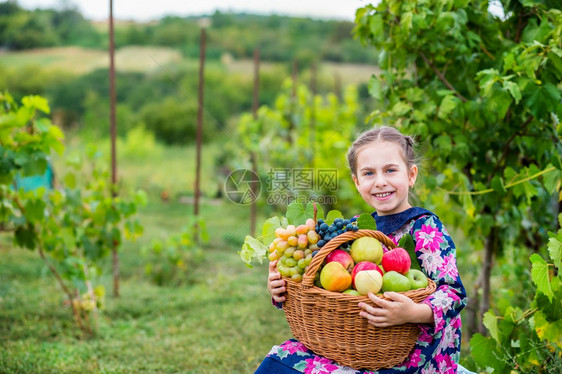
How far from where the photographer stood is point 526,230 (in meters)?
3.10

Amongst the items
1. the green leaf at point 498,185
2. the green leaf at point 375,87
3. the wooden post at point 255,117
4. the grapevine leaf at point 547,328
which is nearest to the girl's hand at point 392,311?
the grapevine leaf at point 547,328

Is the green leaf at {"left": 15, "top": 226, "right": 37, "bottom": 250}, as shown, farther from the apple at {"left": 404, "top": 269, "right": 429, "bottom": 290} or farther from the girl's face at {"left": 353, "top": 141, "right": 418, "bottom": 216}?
the apple at {"left": 404, "top": 269, "right": 429, "bottom": 290}

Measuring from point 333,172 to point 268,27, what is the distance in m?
15.9

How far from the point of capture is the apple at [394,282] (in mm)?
1339

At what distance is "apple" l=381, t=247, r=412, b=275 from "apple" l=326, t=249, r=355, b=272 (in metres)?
0.09

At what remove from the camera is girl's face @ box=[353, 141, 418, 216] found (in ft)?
5.38

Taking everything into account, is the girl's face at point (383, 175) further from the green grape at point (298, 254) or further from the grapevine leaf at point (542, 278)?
the grapevine leaf at point (542, 278)

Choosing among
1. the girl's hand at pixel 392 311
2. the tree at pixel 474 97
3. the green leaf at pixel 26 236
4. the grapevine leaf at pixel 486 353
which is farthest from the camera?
the green leaf at pixel 26 236

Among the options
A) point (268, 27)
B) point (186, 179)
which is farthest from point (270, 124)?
point (268, 27)

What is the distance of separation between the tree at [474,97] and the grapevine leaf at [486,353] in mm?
603

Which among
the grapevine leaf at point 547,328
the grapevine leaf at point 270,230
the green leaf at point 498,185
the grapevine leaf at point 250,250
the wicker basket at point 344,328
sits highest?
the green leaf at point 498,185

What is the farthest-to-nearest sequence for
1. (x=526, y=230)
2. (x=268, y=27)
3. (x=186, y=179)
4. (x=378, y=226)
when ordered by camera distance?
(x=268, y=27), (x=186, y=179), (x=526, y=230), (x=378, y=226)

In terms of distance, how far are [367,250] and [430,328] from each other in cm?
28

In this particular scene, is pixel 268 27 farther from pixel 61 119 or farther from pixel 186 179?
pixel 186 179
